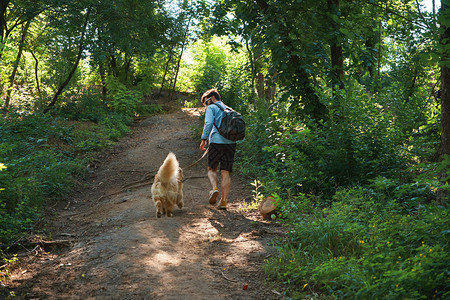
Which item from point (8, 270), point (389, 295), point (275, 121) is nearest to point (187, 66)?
point (275, 121)

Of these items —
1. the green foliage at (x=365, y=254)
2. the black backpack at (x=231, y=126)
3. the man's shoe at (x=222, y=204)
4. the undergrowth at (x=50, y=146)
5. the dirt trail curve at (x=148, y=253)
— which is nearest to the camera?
the green foliage at (x=365, y=254)

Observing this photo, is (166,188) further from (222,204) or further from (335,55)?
(335,55)

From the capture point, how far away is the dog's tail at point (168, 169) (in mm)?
6438

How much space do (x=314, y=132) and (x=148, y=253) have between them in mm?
4658

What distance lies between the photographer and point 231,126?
706cm

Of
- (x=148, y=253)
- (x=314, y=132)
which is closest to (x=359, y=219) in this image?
(x=148, y=253)

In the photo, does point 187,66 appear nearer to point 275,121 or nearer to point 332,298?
point 275,121

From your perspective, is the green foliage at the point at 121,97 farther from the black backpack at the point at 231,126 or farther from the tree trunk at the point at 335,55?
the black backpack at the point at 231,126

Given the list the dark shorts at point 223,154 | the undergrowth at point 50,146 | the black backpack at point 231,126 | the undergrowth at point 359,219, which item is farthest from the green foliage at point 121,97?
the black backpack at point 231,126

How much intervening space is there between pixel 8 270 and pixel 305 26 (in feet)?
25.0

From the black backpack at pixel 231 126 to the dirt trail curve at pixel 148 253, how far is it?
4.96ft

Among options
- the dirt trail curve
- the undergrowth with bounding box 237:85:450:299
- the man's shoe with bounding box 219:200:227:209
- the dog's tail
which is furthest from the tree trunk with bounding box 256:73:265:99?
the dog's tail

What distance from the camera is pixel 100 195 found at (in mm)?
9469

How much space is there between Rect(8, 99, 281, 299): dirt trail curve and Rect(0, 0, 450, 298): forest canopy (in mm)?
534
